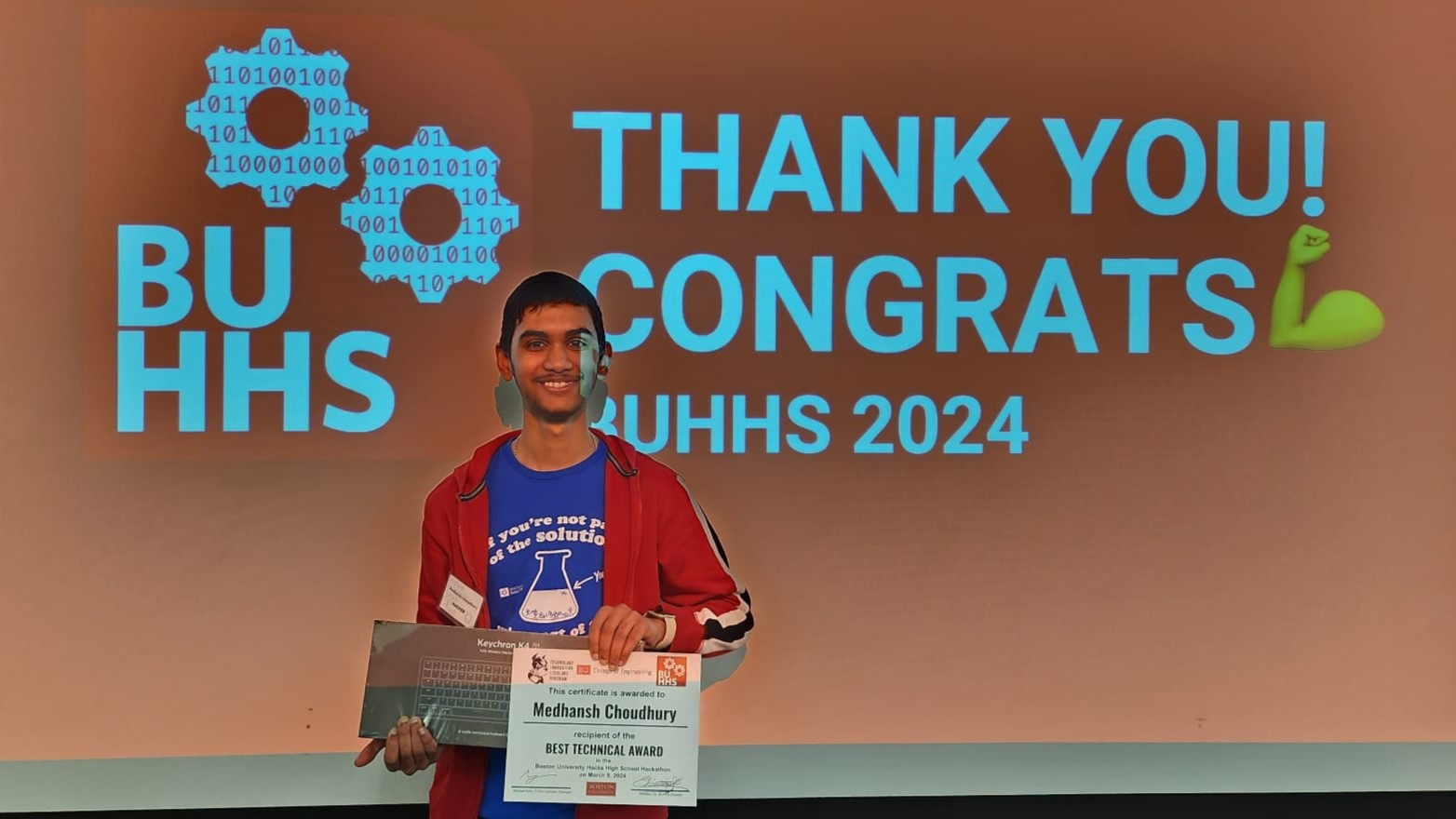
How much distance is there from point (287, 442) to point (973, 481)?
69.1 inches

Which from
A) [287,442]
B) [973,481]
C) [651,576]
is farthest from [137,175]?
[973,481]

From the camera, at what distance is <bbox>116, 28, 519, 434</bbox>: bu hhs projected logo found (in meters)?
2.63

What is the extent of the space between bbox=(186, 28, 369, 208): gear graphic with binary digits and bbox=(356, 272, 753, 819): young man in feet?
3.08

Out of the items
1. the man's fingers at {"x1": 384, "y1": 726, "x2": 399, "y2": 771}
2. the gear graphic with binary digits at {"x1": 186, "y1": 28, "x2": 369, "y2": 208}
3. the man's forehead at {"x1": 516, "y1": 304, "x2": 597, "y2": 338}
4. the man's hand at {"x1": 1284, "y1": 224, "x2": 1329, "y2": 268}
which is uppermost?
the gear graphic with binary digits at {"x1": 186, "y1": 28, "x2": 369, "y2": 208}

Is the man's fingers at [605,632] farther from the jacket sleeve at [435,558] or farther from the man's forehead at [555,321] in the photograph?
the man's forehead at [555,321]

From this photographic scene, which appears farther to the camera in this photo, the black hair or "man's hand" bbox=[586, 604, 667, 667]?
the black hair

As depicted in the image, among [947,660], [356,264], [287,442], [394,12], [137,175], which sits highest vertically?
[394,12]

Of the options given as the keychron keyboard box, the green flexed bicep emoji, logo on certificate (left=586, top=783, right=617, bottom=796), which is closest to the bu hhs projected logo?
the keychron keyboard box

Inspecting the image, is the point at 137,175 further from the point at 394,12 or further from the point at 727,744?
the point at 727,744

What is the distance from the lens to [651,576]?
6.64 ft

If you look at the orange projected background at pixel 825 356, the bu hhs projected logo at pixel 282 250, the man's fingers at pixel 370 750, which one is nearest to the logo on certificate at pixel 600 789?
the man's fingers at pixel 370 750

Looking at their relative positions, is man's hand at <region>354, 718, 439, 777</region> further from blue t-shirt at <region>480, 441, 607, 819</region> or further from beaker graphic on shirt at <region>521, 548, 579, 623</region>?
beaker graphic on shirt at <region>521, 548, 579, 623</region>

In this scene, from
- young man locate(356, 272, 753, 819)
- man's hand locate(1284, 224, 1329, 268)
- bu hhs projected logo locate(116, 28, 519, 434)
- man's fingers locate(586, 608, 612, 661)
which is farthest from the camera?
man's hand locate(1284, 224, 1329, 268)
